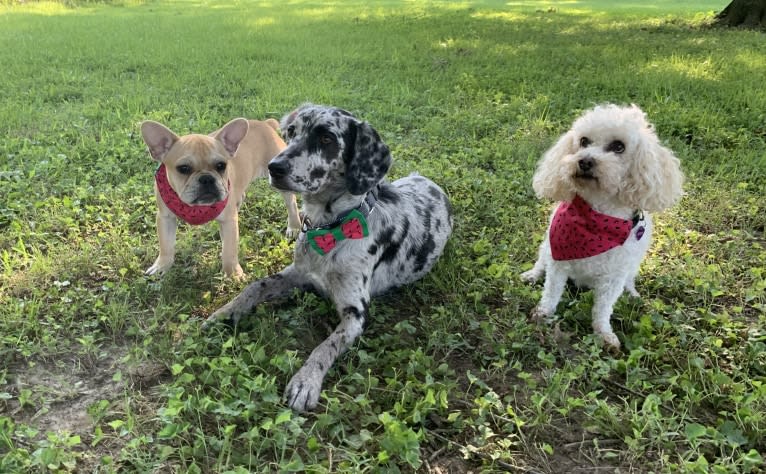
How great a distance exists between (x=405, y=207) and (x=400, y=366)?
1.50 m

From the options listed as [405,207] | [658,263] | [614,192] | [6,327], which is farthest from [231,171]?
[658,263]

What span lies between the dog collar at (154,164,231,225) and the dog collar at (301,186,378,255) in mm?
866

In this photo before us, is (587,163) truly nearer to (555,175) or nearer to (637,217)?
(555,175)

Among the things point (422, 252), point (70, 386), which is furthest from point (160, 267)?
point (422, 252)

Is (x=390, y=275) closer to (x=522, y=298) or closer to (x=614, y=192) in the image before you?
(x=522, y=298)

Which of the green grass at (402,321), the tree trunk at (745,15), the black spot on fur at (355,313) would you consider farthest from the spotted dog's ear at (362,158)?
the tree trunk at (745,15)

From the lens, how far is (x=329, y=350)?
333 centimetres

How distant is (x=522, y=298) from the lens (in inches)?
161

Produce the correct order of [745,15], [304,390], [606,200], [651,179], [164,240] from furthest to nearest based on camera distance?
1. [745,15]
2. [164,240]
3. [606,200]
4. [651,179]
5. [304,390]

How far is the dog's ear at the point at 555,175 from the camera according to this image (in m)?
3.77

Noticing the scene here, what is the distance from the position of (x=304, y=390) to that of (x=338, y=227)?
3.90 ft

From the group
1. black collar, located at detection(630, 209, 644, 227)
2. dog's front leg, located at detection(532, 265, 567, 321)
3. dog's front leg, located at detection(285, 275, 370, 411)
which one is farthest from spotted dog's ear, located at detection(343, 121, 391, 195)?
black collar, located at detection(630, 209, 644, 227)

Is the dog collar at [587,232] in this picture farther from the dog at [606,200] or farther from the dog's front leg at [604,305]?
the dog's front leg at [604,305]

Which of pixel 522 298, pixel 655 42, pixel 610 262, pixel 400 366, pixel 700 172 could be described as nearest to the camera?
pixel 400 366
